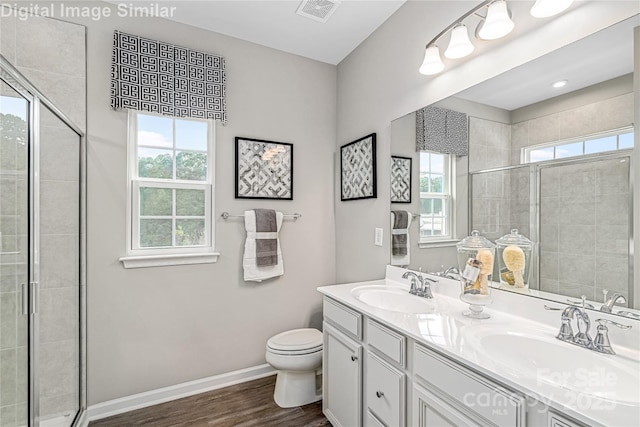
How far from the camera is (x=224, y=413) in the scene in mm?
2004

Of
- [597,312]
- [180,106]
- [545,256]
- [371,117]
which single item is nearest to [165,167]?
[180,106]

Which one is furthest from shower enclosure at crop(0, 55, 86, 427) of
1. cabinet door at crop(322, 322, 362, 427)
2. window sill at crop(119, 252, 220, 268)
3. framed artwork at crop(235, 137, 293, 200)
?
cabinet door at crop(322, 322, 362, 427)

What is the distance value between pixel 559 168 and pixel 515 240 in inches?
13.3

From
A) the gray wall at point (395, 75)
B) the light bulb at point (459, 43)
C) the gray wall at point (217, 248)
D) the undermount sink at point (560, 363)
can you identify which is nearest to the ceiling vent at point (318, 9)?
the gray wall at point (395, 75)

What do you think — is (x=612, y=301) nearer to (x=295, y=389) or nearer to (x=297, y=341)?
(x=297, y=341)

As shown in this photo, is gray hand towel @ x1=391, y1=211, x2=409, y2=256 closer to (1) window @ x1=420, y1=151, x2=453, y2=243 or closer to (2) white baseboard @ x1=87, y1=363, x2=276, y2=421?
(1) window @ x1=420, y1=151, x2=453, y2=243

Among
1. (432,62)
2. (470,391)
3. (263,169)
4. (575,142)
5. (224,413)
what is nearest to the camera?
(470,391)

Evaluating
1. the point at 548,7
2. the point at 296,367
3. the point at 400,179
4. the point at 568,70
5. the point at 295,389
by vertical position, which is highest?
the point at 548,7

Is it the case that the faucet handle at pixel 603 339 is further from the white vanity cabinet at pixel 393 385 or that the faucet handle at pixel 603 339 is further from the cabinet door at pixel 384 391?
the cabinet door at pixel 384 391

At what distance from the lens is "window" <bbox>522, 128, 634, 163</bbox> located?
41.8 inches

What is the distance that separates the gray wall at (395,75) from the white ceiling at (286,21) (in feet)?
0.41

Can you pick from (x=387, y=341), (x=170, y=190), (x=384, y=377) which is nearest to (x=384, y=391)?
(x=384, y=377)

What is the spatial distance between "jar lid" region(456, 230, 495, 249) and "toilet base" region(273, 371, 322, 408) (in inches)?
53.1

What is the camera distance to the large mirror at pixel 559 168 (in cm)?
107
